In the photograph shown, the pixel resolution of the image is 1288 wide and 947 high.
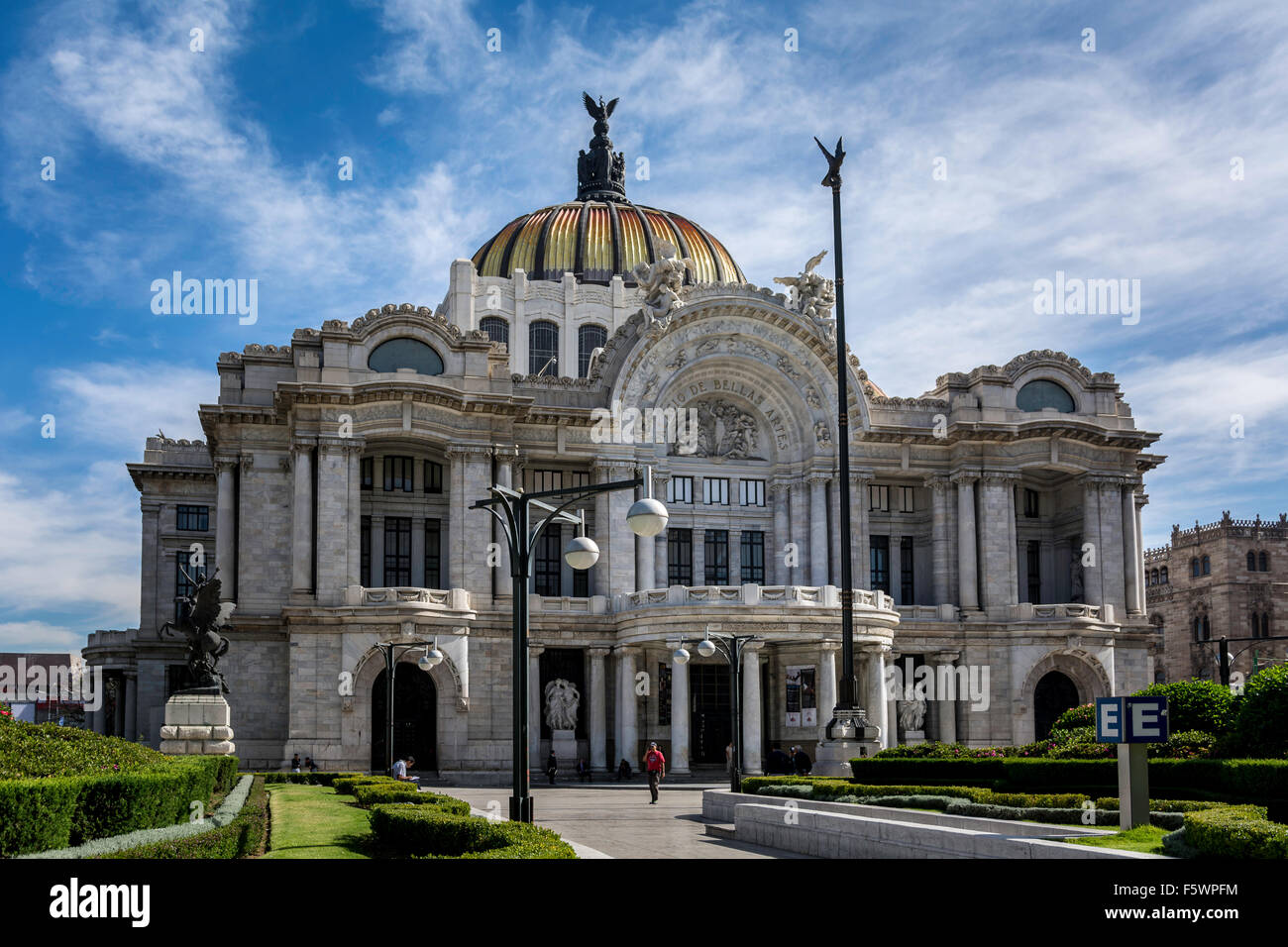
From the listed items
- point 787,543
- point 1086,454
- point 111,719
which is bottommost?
point 111,719

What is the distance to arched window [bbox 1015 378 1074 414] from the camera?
63875mm

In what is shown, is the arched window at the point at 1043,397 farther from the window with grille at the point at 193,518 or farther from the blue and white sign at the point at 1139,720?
the blue and white sign at the point at 1139,720

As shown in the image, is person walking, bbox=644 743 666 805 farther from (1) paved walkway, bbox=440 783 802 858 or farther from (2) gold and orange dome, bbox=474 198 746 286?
(2) gold and orange dome, bbox=474 198 746 286

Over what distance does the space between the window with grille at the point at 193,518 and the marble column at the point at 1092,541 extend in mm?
42640

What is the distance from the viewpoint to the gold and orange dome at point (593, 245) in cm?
7469

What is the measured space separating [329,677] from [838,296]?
25.4 m

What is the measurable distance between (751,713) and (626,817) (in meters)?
19.0

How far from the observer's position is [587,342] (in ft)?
237

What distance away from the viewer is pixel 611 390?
59625mm

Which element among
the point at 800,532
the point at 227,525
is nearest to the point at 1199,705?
the point at 800,532

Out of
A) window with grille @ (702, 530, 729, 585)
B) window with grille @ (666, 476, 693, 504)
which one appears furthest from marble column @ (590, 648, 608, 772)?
window with grille @ (666, 476, 693, 504)

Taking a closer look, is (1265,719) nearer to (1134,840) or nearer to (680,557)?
(1134,840)
